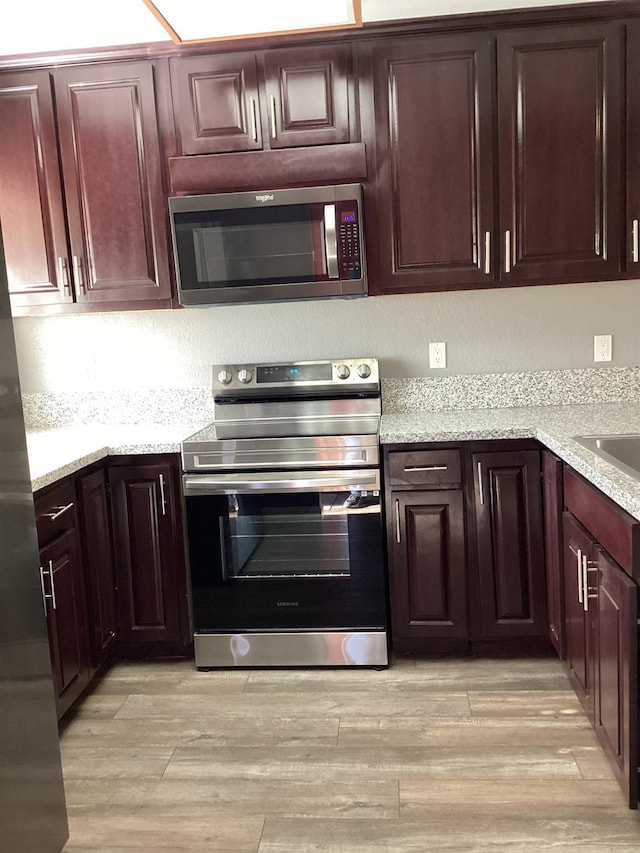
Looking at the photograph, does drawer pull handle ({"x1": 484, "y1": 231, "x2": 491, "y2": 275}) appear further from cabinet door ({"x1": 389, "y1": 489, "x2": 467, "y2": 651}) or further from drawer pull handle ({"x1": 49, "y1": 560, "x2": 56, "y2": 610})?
drawer pull handle ({"x1": 49, "y1": 560, "x2": 56, "y2": 610})

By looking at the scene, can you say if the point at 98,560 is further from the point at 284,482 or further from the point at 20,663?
the point at 20,663

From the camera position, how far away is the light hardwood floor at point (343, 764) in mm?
2025

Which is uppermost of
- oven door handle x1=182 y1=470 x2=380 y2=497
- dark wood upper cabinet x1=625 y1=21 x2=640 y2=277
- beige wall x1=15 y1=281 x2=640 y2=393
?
dark wood upper cabinet x1=625 y1=21 x2=640 y2=277

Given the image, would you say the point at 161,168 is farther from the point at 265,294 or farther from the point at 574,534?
the point at 574,534

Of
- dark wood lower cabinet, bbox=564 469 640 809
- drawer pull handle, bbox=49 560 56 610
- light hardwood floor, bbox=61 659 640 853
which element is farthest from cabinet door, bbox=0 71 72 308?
dark wood lower cabinet, bbox=564 469 640 809

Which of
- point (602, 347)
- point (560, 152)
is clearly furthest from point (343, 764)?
point (560, 152)

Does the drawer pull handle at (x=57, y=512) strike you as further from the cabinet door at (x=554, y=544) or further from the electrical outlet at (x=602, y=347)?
the electrical outlet at (x=602, y=347)

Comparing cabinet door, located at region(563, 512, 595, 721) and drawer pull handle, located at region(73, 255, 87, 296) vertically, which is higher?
drawer pull handle, located at region(73, 255, 87, 296)

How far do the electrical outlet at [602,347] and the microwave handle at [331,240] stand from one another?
118cm

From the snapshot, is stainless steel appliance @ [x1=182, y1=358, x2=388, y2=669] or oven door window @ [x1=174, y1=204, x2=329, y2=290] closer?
stainless steel appliance @ [x1=182, y1=358, x2=388, y2=669]

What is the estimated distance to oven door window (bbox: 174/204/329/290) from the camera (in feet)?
9.95

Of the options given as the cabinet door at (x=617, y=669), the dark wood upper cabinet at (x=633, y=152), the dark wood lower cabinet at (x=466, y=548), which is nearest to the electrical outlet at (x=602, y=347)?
the dark wood upper cabinet at (x=633, y=152)

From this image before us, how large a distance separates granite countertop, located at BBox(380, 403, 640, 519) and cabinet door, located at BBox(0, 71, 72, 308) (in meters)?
1.48

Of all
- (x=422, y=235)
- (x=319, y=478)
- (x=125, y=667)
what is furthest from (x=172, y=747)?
(x=422, y=235)
